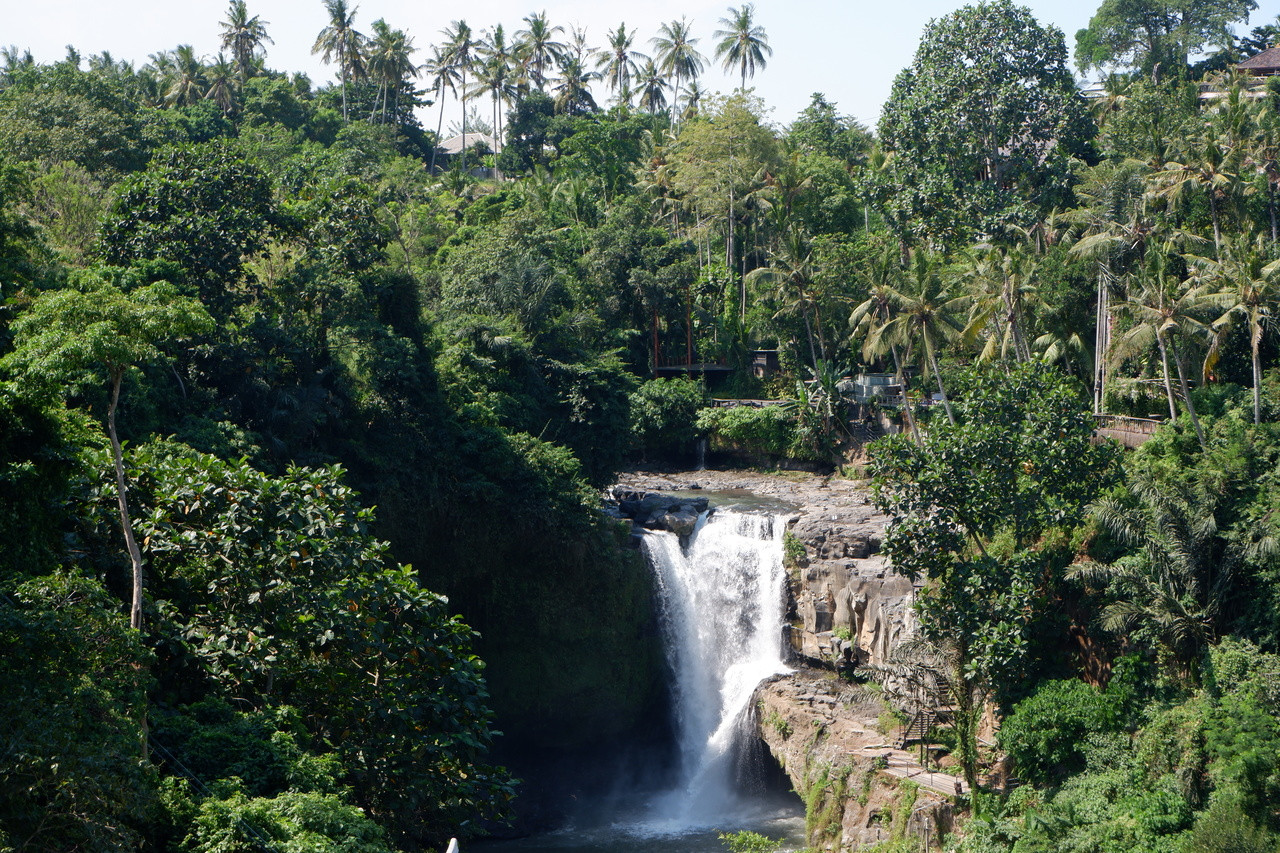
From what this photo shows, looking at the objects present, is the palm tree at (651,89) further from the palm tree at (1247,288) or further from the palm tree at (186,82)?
the palm tree at (1247,288)

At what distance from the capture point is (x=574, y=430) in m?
38.3

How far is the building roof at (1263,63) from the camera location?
57.6 m

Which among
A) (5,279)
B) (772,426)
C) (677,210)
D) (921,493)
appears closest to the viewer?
(5,279)

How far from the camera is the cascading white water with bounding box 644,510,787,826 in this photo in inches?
1200

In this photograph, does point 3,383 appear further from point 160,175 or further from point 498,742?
point 498,742

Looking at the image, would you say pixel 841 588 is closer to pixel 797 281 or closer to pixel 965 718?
pixel 965 718

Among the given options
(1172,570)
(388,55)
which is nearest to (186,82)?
(388,55)

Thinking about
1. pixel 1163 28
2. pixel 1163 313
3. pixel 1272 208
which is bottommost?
pixel 1163 313

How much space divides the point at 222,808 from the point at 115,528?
6303 mm

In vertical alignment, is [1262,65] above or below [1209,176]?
above

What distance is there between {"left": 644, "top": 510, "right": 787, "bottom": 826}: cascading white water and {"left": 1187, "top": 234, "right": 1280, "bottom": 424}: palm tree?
43.7ft

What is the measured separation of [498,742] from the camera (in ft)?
103

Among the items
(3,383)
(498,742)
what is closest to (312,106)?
(498,742)

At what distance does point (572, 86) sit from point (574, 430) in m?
48.2
